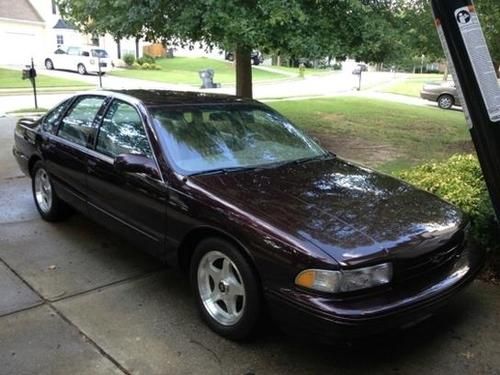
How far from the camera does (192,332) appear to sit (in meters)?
3.38

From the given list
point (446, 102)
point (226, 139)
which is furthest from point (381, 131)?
point (446, 102)

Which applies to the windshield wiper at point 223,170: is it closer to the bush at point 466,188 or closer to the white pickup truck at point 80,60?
the bush at point 466,188

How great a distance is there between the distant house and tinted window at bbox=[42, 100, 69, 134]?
33.3 m

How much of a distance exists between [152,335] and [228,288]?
59cm

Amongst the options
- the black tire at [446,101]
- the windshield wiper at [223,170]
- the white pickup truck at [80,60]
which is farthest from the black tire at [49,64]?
the windshield wiper at [223,170]

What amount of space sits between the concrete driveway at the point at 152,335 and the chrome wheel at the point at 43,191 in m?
0.91

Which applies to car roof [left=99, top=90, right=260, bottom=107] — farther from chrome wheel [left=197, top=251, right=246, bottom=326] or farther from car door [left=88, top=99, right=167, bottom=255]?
chrome wheel [left=197, top=251, right=246, bottom=326]

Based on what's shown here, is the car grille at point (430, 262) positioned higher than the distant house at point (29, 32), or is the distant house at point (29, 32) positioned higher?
the distant house at point (29, 32)

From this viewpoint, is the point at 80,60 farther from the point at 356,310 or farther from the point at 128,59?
the point at 356,310

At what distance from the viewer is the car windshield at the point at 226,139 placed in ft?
12.3

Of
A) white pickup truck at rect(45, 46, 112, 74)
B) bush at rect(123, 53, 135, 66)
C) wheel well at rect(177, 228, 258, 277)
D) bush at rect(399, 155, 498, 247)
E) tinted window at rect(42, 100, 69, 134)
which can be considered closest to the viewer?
wheel well at rect(177, 228, 258, 277)

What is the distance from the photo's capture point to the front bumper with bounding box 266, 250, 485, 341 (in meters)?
2.66

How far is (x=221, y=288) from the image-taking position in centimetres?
329

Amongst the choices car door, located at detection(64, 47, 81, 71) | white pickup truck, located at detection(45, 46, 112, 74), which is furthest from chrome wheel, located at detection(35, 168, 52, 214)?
car door, located at detection(64, 47, 81, 71)
